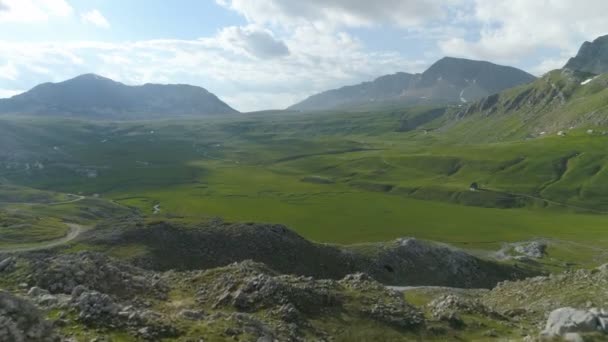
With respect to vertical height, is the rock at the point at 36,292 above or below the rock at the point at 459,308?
above

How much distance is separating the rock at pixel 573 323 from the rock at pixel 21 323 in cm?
2622

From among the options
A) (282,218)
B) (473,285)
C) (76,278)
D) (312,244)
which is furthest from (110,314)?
(282,218)

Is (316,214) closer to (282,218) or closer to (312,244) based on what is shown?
(282,218)

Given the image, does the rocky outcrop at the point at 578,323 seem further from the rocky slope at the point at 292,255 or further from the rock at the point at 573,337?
the rocky slope at the point at 292,255

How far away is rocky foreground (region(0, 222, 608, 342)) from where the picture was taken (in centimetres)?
2527

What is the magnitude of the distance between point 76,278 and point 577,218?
625 feet

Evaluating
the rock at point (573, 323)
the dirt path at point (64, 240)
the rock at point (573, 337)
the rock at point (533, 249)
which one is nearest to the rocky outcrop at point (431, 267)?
the rock at point (533, 249)

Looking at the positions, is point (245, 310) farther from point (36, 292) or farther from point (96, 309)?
point (36, 292)

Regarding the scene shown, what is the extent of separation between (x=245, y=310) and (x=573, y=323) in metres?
19.8

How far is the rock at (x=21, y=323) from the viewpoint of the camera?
20281mm

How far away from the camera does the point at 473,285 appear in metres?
91.1

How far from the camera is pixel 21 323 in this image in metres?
21.1

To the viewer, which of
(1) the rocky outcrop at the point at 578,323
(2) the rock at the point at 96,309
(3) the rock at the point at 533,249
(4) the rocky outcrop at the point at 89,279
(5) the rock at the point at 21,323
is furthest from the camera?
(3) the rock at the point at 533,249

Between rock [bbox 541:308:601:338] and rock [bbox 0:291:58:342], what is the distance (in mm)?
26219
